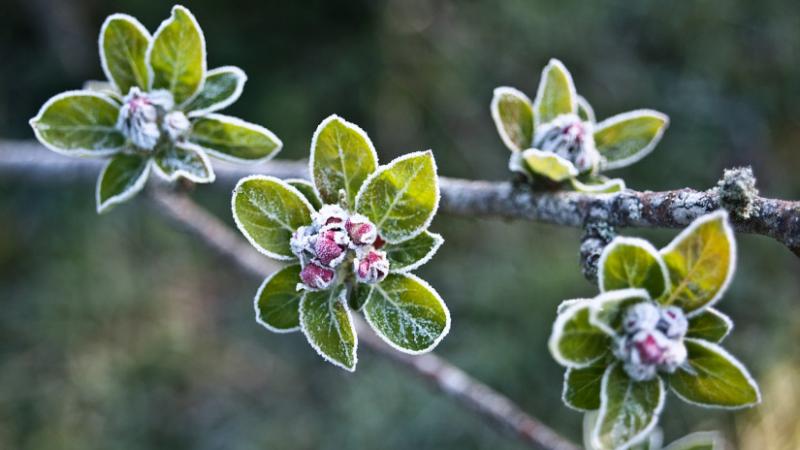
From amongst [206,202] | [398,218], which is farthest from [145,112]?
[206,202]

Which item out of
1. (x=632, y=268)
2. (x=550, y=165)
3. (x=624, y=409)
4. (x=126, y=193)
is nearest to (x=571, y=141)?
(x=550, y=165)

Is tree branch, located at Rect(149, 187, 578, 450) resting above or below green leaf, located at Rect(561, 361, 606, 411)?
below

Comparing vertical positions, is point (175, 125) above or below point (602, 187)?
below

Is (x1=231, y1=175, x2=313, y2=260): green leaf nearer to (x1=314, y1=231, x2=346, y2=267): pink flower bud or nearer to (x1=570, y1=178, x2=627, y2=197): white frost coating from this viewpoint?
(x1=314, y1=231, x2=346, y2=267): pink flower bud

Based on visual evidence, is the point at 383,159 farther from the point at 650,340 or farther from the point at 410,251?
the point at 650,340

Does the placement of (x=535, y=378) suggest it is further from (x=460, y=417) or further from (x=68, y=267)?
(x=68, y=267)

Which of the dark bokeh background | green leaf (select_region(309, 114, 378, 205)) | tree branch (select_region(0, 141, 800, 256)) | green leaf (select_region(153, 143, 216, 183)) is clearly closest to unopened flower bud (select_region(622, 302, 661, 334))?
tree branch (select_region(0, 141, 800, 256))
